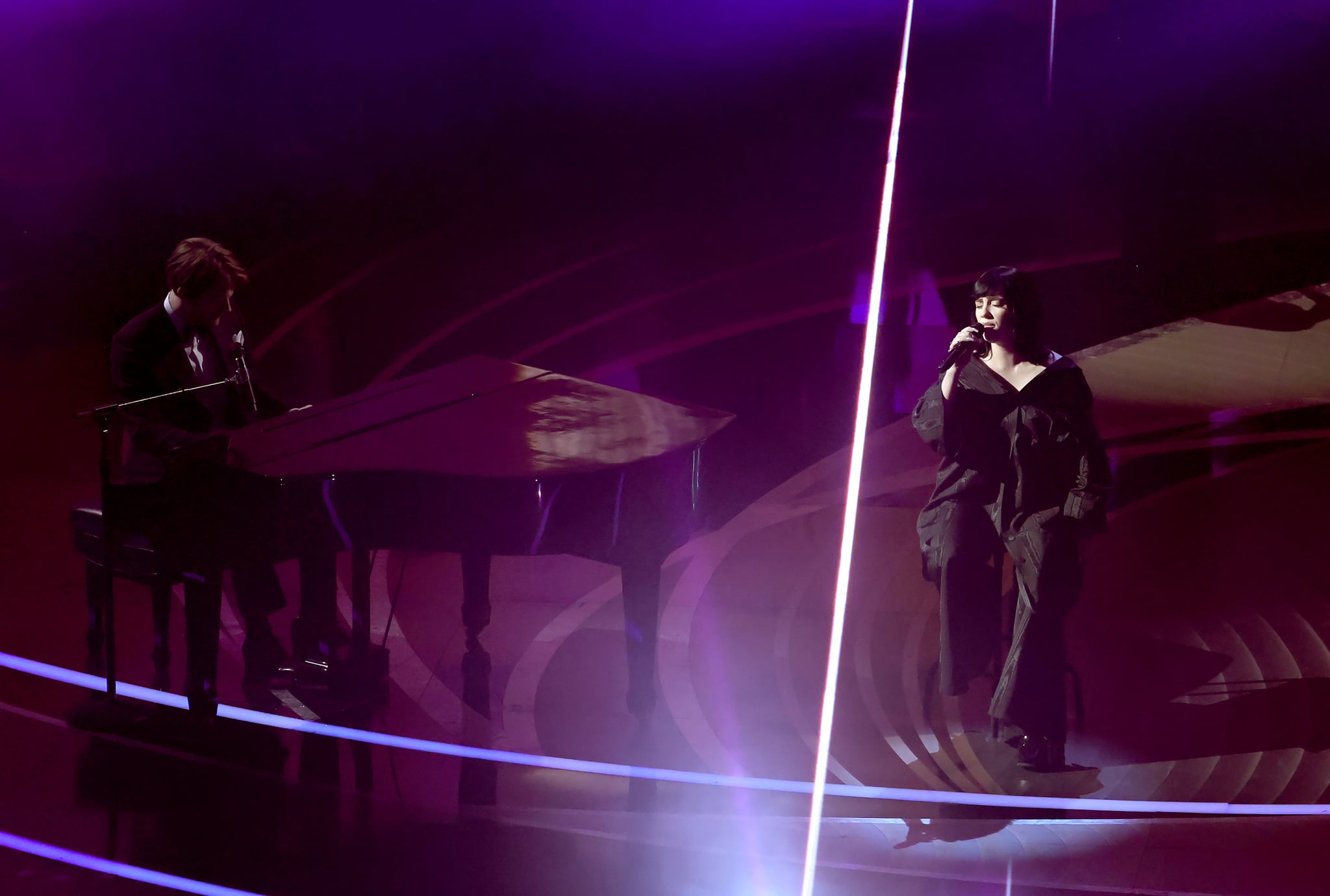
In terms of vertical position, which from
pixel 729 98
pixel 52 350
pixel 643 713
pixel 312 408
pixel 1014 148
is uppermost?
pixel 729 98

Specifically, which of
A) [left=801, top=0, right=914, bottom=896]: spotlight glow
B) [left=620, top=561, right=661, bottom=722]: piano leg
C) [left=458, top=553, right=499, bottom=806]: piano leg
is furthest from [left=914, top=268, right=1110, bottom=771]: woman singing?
[left=458, top=553, right=499, bottom=806]: piano leg

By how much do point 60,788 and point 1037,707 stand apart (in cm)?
267

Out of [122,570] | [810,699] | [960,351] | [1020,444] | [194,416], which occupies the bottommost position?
[810,699]

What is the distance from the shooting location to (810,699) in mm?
3398

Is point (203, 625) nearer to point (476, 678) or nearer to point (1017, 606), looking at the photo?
point (476, 678)

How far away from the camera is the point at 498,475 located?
261cm

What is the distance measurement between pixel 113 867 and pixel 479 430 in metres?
1.36

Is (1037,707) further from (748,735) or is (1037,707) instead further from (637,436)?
(637,436)

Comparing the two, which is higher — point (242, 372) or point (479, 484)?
point (242, 372)

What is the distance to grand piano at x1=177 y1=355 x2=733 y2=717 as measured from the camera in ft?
8.62

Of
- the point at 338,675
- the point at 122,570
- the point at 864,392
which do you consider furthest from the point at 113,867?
the point at 864,392

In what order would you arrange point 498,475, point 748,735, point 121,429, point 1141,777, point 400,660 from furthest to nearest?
point 121,429, point 400,660, point 748,735, point 1141,777, point 498,475

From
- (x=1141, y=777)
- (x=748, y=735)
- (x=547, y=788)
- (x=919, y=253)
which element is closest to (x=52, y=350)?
(x=547, y=788)

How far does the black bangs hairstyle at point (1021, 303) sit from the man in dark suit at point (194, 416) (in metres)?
2.07
